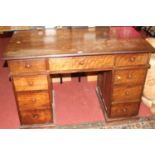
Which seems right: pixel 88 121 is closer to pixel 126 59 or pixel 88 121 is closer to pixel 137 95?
pixel 137 95

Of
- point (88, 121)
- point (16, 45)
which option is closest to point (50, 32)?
point (16, 45)

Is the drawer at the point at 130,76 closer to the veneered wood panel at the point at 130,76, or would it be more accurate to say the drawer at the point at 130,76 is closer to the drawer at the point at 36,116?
the veneered wood panel at the point at 130,76

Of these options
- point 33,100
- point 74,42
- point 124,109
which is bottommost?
point 124,109

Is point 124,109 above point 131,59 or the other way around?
the other way around

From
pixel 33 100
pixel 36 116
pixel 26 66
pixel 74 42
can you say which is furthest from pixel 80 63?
pixel 36 116

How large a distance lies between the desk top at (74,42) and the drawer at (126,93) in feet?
1.47

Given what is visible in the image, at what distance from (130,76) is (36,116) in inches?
43.4

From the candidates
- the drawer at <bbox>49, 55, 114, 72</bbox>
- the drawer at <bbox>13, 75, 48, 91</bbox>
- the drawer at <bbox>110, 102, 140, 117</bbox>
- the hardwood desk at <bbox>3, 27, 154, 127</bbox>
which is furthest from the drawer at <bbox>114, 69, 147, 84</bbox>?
the drawer at <bbox>13, 75, 48, 91</bbox>

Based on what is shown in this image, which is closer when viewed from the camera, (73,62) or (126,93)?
(73,62)

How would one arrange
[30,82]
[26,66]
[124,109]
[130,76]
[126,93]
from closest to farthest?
[26,66]
[30,82]
[130,76]
[126,93]
[124,109]

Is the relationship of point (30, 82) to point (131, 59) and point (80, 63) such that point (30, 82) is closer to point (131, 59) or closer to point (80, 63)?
point (80, 63)

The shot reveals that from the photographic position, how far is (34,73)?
1818 mm

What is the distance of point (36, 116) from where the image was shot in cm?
212

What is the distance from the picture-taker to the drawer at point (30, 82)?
6.05 ft
